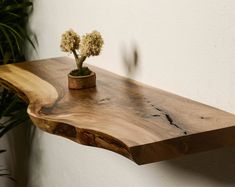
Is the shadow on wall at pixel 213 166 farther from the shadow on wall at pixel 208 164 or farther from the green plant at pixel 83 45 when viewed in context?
the green plant at pixel 83 45

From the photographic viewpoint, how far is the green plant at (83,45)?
102 centimetres

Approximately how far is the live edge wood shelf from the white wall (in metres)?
0.05

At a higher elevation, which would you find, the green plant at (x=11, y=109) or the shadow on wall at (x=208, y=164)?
the shadow on wall at (x=208, y=164)

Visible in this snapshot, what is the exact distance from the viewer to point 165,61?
0.93m

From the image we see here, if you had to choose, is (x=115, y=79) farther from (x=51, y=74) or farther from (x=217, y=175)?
(x=217, y=175)

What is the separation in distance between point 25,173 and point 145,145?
5.66ft

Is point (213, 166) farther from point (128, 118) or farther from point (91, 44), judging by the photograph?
point (91, 44)

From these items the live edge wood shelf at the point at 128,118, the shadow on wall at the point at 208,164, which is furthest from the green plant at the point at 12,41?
the shadow on wall at the point at 208,164

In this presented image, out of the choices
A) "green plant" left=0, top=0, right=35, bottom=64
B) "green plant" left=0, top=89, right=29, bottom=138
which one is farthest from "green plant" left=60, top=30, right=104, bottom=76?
"green plant" left=0, top=89, right=29, bottom=138

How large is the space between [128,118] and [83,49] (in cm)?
33

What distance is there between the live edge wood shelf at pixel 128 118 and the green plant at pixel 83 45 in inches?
2.9

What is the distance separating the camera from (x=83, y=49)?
1.03 m

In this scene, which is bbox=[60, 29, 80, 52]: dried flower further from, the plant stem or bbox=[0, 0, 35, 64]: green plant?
bbox=[0, 0, 35, 64]: green plant

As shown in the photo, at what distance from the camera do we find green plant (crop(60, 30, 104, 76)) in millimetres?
1022
